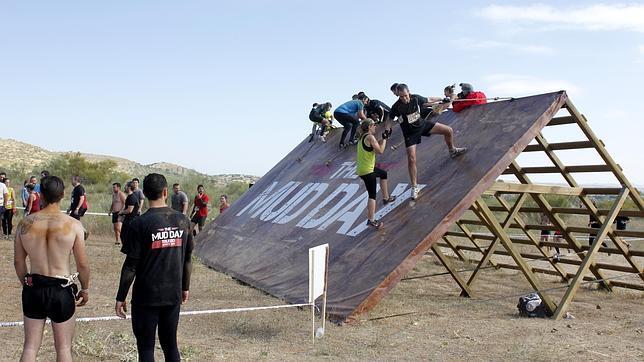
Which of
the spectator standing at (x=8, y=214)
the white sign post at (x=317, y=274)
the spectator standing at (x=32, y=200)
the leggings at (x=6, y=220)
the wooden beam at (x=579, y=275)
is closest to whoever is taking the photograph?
the white sign post at (x=317, y=274)

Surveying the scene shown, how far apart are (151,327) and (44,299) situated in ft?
2.33

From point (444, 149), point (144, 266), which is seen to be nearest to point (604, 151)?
point (444, 149)

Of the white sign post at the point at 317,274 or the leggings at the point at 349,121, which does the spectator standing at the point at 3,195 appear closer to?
the leggings at the point at 349,121

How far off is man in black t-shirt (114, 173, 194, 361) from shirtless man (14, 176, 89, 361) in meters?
0.36

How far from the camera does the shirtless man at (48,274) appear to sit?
172 inches

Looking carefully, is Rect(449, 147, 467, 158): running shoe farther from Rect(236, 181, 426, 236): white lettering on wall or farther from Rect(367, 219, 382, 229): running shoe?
Rect(367, 219, 382, 229): running shoe

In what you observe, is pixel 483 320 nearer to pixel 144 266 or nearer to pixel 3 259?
pixel 144 266

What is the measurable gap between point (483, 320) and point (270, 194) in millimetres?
6353

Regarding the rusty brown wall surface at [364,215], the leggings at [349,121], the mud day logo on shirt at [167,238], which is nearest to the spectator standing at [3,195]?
the rusty brown wall surface at [364,215]

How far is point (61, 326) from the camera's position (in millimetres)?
4422

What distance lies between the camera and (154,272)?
4426 mm

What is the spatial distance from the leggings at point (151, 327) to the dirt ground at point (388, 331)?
129cm

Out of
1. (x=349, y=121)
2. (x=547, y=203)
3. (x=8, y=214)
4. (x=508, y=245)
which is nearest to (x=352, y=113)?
→ (x=349, y=121)

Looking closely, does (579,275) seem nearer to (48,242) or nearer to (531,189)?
(531,189)
